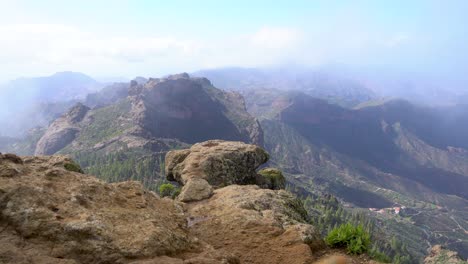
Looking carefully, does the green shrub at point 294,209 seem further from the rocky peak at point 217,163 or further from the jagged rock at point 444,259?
the jagged rock at point 444,259

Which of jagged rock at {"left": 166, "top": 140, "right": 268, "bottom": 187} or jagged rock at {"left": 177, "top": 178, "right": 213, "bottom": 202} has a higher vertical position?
jagged rock at {"left": 177, "top": 178, "right": 213, "bottom": 202}

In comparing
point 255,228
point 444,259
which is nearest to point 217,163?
point 255,228

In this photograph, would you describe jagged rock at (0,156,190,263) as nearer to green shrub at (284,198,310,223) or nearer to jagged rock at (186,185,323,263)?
jagged rock at (186,185,323,263)

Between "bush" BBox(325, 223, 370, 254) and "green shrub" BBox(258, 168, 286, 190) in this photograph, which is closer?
"bush" BBox(325, 223, 370, 254)

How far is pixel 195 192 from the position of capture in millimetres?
27000

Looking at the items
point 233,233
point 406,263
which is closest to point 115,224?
point 233,233

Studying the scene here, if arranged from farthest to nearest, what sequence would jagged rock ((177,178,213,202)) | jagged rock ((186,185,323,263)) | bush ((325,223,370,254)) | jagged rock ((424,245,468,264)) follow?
jagged rock ((424,245,468,264)) < jagged rock ((177,178,213,202)) < bush ((325,223,370,254)) < jagged rock ((186,185,323,263))

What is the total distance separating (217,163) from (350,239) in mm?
20520

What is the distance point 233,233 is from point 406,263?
19101 cm

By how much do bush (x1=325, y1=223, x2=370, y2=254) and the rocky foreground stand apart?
0.84 m

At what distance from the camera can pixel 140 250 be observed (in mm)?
14820

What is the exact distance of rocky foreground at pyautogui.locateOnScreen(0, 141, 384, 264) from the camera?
1439 cm

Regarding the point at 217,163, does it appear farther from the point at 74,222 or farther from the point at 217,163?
the point at 74,222

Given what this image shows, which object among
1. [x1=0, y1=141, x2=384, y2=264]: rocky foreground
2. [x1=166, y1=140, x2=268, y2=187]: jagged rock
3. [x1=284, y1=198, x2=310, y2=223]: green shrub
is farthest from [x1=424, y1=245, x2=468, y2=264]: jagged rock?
[x1=0, y1=141, x2=384, y2=264]: rocky foreground
